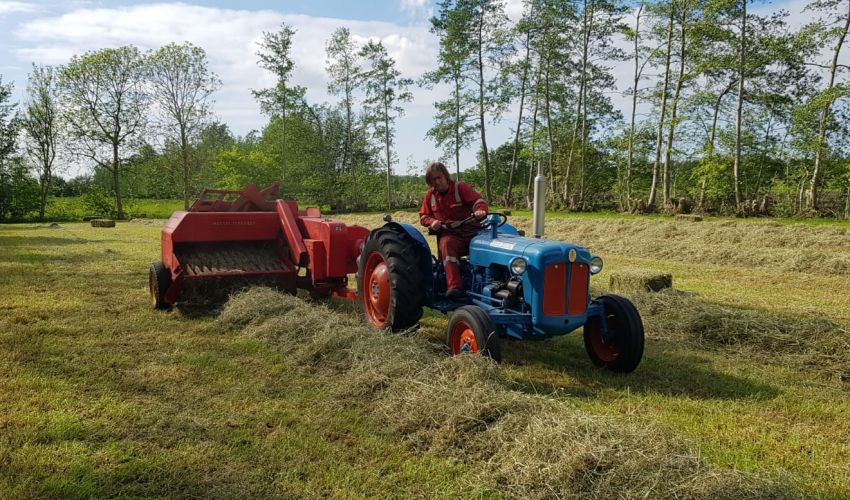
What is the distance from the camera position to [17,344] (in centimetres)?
464

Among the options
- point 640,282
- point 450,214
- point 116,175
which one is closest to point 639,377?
point 450,214

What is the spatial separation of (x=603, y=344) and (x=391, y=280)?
Answer: 5.95 ft

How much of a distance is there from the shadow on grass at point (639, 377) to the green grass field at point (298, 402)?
0.9 inches

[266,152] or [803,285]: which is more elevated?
[266,152]

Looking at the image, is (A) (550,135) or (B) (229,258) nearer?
(B) (229,258)

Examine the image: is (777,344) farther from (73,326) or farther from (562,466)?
(73,326)

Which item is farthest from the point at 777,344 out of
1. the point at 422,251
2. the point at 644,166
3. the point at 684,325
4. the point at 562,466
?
the point at 644,166

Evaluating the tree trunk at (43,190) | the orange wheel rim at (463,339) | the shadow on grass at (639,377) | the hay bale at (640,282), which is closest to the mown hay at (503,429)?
the orange wheel rim at (463,339)

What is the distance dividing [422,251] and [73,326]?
338 centimetres

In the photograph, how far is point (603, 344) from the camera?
4.56 meters

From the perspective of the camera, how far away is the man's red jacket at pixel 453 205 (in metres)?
4.99

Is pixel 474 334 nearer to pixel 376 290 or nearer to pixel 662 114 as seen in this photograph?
pixel 376 290

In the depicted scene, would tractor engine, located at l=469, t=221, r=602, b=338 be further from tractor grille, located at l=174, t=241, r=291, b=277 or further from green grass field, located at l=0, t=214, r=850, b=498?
tractor grille, located at l=174, t=241, r=291, b=277

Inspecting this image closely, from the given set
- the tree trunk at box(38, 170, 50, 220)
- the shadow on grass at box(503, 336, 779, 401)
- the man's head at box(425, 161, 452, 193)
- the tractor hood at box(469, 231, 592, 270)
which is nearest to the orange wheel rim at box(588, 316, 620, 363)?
the shadow on grass at box(503, 336, 779, 401)
